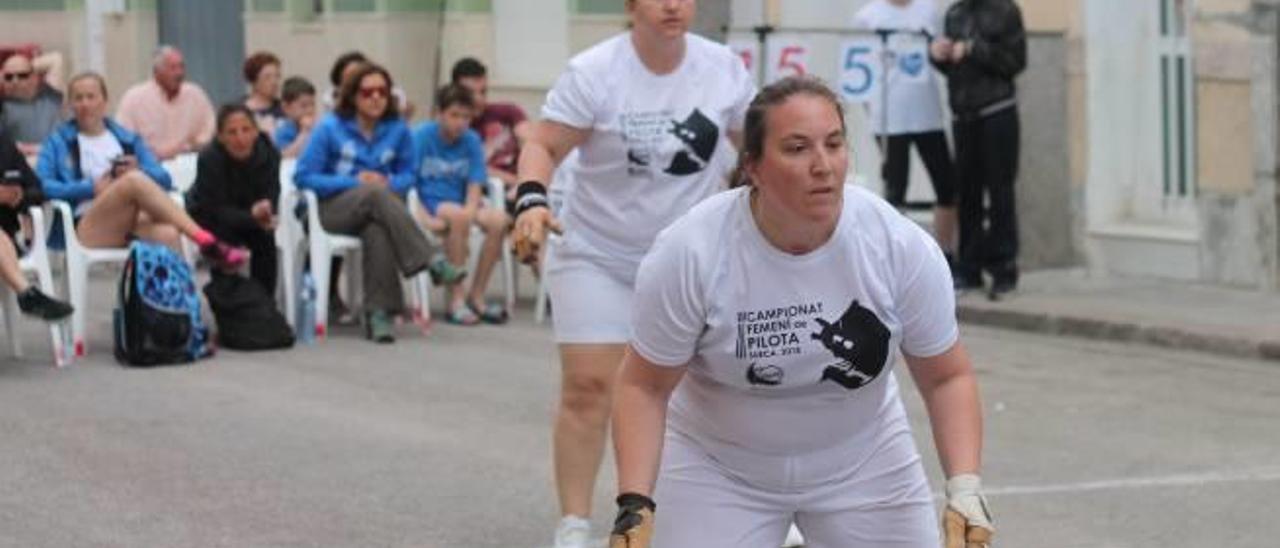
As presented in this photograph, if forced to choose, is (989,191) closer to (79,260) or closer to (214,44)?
(79,260)

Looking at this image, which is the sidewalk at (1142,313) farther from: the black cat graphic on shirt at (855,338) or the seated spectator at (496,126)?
the black cat graphic on shirt at (855,338)

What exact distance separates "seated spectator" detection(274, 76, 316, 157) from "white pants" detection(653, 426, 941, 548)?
40.8 feet

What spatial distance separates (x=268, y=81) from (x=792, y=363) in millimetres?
13760

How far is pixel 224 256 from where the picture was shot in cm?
1470

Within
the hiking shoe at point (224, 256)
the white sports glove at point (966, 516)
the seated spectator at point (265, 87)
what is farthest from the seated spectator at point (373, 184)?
the white sports glove at point (966, 516)

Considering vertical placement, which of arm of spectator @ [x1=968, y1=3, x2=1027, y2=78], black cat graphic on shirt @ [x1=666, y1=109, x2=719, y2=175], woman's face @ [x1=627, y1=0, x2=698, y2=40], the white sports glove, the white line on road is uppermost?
woman's face @ [x1=627, y1=0, x2=698, y2=40]

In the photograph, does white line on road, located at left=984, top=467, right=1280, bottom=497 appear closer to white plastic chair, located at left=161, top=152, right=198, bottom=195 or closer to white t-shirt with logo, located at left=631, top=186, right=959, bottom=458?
white t-shirt with logo, located at left=631, top=186, right=959, bottom=458

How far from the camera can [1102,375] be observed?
1327 cm

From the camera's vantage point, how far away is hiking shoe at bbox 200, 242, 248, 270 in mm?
14648

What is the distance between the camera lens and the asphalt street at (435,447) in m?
9.30

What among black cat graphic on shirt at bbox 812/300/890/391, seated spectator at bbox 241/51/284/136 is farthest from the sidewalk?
black cat graphic on shirt at bbox 812/300/890/391

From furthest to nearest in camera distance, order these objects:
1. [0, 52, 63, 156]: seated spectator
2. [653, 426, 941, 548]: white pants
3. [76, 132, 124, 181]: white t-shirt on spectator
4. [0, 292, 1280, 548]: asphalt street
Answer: [0, 52, 63, 156]: seated spectator → [76, 132, 124, 181]: white t-shirt on spectator → [0, 292, 1280, 548]: asphalt street → [653, 426, 941, 548]: white pants

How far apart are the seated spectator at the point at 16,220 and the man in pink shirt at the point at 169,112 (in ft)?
14.8

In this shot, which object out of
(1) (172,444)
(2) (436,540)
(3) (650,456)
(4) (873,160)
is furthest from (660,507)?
(4) (873,160)
